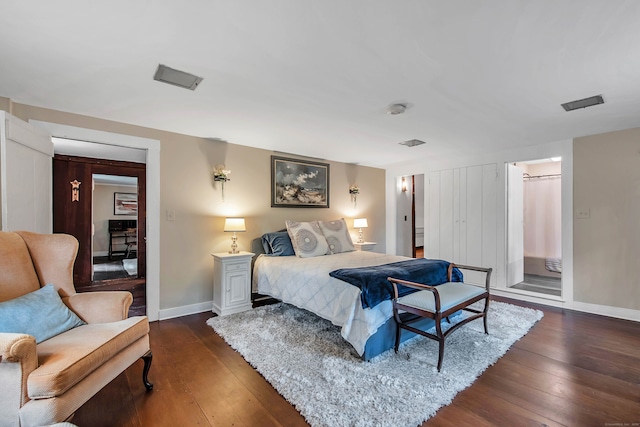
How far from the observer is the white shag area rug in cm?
168

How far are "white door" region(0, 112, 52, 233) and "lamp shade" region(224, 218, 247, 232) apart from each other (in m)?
1.65

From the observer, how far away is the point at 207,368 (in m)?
2.20

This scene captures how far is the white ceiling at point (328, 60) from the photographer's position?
1439 mm

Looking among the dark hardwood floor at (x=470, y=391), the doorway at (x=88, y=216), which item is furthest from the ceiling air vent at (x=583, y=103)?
the doorway at (x=88, y=216)

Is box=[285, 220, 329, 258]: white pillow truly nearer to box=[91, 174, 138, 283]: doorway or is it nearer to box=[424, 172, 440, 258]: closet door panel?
box=[424, 172, 440, 258]: closet door panel

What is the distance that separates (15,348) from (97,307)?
29.0 inches

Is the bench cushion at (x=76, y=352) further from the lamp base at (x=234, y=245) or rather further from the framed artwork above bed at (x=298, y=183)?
the framed artwork above bed at (x=298, y=183)

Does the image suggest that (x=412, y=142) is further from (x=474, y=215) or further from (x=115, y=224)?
(x=115, y=224)

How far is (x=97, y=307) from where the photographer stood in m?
1.89

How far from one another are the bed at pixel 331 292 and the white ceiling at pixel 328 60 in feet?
5.19

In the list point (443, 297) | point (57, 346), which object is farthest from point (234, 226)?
point (443, 297)

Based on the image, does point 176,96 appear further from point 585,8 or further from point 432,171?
point 432,171

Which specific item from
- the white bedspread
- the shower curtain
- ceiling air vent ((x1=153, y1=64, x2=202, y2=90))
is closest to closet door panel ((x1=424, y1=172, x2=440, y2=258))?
the white bedspread

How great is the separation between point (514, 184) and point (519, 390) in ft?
11.6
